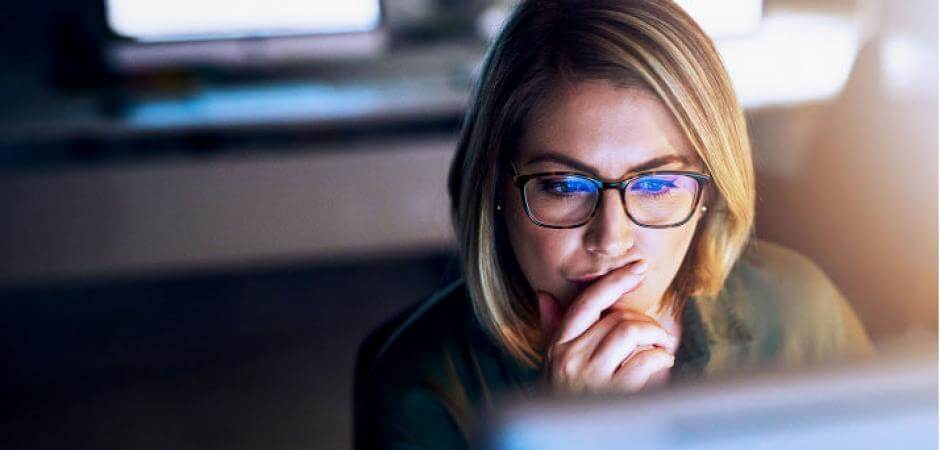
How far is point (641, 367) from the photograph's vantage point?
1.50 feet

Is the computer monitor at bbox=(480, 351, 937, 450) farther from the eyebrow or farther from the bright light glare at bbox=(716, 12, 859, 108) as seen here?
the bright light glare at bbox=(716, 12, 859, 108)

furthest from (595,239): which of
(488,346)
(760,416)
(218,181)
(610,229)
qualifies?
(218,181)

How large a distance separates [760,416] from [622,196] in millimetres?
230

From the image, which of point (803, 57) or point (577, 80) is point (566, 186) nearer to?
point (577, 80)

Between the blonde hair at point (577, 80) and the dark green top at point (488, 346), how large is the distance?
14 millimetres

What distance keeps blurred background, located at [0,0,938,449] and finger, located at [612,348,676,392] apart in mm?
1116

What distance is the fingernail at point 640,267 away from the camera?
0.51m

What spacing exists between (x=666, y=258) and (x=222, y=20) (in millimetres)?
1608

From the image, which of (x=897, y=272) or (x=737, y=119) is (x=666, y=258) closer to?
(x=737, y=119)

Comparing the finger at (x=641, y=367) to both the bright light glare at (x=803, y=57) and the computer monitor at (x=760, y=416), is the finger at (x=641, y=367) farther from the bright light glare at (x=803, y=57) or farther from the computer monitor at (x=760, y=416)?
the bright light glare at (x=803, y=57)

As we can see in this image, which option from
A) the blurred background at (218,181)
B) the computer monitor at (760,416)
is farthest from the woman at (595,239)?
the blurred background at (218,181)

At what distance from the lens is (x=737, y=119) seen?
0.54 meters

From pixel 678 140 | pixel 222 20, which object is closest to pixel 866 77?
pixel 678 140

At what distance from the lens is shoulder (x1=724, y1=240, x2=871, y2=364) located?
582 mm
